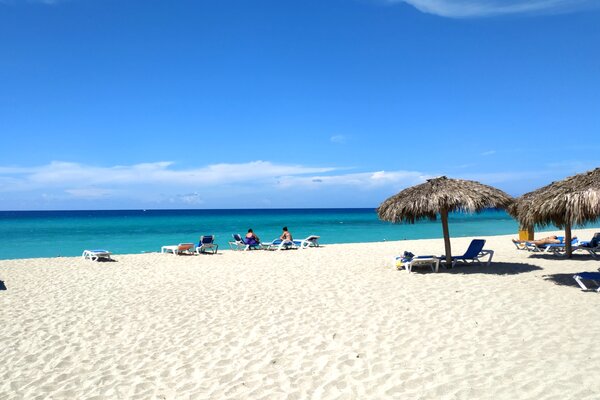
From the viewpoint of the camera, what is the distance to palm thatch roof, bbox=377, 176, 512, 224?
30.4ft

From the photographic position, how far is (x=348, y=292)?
7543mm

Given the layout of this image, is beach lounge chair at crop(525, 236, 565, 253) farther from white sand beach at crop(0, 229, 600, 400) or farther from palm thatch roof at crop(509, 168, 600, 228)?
palm thatch roof at crop(509, 168, 600, 228)

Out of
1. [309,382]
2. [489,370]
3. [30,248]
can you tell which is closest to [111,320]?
[309,382]

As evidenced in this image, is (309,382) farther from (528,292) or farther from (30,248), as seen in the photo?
(30,248)

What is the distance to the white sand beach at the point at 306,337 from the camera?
12.5 feet

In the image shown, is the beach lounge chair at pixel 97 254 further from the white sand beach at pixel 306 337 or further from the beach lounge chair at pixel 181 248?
the white sand beach at pixel 306 337

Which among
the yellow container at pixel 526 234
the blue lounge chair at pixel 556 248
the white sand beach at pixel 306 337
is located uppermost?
the yellow container at pixel 526 234

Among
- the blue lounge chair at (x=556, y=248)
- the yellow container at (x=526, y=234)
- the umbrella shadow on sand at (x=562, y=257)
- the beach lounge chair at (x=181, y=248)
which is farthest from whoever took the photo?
the beach lounge chair at (x=181, y=248)

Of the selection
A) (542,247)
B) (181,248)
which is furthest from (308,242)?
(542,247)

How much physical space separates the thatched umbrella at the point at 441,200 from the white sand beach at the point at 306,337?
1.38m

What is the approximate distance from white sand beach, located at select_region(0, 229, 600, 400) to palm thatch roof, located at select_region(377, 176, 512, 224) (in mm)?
1387

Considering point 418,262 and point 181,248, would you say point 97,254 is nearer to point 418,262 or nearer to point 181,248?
point 181,248

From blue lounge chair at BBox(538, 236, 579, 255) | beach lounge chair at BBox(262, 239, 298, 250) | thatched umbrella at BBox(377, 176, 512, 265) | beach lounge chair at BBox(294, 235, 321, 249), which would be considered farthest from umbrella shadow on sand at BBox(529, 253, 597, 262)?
beach lounge chair at BBox(262, 239, 298, 250)

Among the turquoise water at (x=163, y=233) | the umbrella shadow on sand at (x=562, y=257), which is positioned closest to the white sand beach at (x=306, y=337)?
the umbrella shadow on sand at (x=562, y=257)
